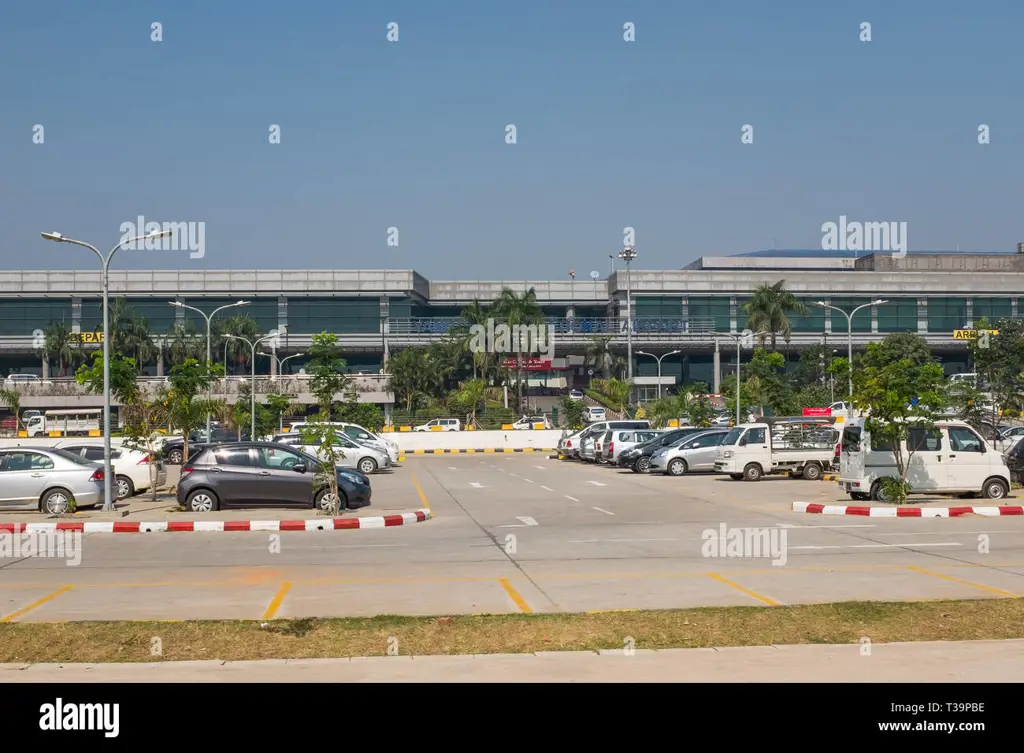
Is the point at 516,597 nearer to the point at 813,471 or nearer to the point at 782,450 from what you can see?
the point at 782,450

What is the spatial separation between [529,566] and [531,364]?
249 feet

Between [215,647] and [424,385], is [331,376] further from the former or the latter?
[424,385]

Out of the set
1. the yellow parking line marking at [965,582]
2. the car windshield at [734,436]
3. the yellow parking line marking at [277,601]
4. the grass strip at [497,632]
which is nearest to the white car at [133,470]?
the yellow parking line marking at [277,601]

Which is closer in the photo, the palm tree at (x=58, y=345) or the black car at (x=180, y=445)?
the black car at (x=180, y=445)

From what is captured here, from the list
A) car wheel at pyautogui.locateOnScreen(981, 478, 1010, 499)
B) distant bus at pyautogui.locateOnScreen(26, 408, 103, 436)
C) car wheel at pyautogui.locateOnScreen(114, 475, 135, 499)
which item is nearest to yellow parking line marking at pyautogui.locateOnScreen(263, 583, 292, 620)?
car wheel at pyautogui.locateOnScreen(114, 475, 135, 499)

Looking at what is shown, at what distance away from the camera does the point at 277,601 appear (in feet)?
41.6

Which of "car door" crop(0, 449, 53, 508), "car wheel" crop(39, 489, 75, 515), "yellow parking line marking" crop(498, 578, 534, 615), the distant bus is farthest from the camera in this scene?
the distant bus

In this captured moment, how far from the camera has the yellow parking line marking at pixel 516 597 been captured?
Result: 11873 millimetres

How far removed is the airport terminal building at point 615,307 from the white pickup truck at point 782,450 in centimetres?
5949

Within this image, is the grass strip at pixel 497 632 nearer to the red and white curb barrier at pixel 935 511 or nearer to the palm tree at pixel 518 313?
the red and white curb barrier at pixel 935 511

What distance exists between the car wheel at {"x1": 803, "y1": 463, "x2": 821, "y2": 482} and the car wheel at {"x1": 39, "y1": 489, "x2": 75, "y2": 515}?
71.8 ft
